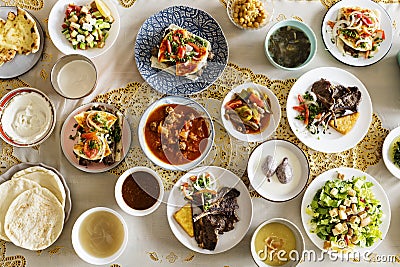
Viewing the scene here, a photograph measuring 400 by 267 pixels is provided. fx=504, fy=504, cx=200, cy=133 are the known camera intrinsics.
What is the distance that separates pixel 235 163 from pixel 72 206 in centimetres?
101

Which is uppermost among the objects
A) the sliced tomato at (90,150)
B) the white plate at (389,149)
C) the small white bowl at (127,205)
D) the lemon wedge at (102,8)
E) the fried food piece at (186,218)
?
the lemon wedge at (102,8)

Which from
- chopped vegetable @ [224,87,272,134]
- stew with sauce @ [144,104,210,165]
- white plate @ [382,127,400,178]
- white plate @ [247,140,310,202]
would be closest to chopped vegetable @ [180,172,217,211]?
stew with sauce @ [144,104,210,165]

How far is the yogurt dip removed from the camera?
2994 millimetres

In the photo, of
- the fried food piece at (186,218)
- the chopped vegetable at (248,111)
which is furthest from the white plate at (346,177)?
the fried food piece at (186,218)

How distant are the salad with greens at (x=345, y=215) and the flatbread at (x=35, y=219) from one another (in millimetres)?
1491

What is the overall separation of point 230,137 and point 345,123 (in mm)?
704

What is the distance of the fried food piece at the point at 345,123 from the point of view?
303 cm

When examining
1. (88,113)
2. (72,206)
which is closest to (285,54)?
(88,113)

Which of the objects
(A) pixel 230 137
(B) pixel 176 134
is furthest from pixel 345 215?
(B) pixel 176 134

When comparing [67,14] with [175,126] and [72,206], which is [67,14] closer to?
[175,126]

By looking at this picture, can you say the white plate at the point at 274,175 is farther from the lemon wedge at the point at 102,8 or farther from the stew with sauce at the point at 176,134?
the lemon wedge at the point at 102,8

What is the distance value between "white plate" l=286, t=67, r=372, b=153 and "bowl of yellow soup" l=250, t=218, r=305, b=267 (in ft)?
1.67

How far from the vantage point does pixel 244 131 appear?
2.99 meters

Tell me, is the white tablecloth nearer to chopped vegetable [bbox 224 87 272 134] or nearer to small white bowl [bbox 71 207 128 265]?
small white bowl [bbox 71 207 128 265]
